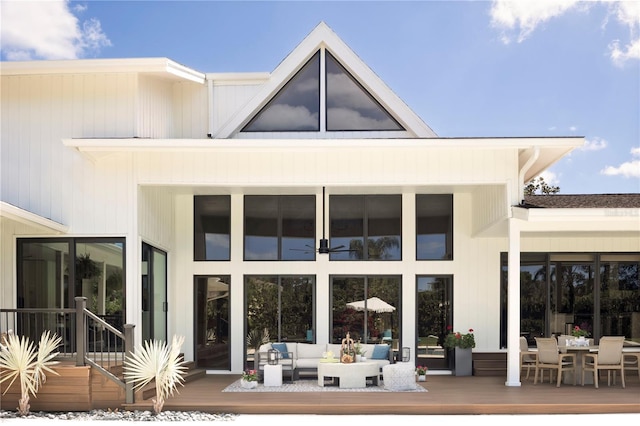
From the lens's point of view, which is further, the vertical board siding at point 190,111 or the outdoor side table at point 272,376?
the vertical board siding at point 190,111

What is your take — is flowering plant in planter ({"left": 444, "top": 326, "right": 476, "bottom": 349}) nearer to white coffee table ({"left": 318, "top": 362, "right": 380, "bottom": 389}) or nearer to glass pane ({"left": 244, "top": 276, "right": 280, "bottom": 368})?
white coffee table ({"left": 318, "top": 362, "right": 380, "bottom": 389})

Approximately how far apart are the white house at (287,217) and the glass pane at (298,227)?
0.05m

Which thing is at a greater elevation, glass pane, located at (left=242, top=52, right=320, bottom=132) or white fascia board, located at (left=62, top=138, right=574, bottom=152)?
glass pane, located at (left=242, top=52, right=320, bottom=132)

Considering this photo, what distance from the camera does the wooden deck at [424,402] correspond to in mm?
9914

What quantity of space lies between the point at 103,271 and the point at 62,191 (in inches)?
62.8

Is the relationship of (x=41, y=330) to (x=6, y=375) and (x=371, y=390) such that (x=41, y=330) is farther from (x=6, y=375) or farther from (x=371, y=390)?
(x=371, y=390)

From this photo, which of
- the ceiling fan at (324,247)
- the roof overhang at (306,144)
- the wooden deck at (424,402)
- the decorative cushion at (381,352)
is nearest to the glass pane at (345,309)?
the ceiling fan at (324,247)

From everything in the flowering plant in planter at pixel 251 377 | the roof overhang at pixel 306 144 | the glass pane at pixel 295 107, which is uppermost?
the glass pane at pixel 295 107

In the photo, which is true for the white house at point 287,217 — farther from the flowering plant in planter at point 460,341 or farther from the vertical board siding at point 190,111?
the flowering plant in planter at point 460,341

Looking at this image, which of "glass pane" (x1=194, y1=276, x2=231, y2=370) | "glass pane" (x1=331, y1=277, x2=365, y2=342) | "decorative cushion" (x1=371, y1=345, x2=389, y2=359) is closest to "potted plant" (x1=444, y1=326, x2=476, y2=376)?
"decorative cushion" (x1=371, y1=345, x2=389, y2=359)

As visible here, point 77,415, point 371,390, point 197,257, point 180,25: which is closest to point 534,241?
point 371,390

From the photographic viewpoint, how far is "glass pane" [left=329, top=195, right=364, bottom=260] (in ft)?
47.7

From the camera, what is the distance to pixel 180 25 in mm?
23266

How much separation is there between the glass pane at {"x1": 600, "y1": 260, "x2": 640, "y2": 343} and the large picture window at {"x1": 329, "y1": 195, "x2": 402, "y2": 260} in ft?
16.0
